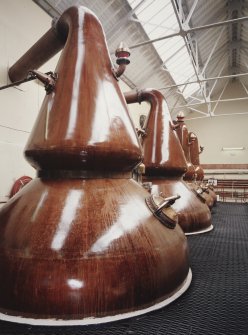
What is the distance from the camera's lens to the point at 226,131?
15188mm

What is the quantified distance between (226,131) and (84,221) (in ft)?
50.6

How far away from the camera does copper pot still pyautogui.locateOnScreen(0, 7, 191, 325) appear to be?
950 mm

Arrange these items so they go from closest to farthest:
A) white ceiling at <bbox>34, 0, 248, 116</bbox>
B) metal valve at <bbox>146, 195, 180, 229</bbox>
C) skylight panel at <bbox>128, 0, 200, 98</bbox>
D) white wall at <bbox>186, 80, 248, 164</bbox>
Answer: metal valve at <bbox>146, 195, 180, 229</bbox>
white ceiling at <bbox>34, 0, 248, 116</bbox>
skylight panel at <bbox>128, 0, 200, 98</bbox>
white wall at <bbox>186, 80, 248, 164</bbox>

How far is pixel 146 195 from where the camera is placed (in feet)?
4.45

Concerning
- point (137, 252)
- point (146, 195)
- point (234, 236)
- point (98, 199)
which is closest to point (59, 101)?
point (98, 199)

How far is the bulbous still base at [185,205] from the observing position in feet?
7.53

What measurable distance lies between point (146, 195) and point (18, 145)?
2760 millimetres

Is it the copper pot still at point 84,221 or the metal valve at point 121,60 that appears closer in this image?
the copper pot still at point 84,221

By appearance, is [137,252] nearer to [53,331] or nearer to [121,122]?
[53,331]

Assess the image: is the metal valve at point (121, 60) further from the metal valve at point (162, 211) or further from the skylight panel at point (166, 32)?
the skylight panel at point (166, 32)

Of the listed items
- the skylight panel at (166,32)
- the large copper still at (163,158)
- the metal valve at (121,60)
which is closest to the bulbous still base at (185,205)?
the large copper still at (163,158)

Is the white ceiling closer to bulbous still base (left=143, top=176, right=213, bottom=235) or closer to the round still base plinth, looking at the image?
bulbous still base (left=143, top=176, right=213, bottom=235)

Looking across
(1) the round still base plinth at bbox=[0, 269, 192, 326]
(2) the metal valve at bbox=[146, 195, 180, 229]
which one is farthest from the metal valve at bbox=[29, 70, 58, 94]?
(1) the round still base plinth at bbox=[0, 269, 192, 326]

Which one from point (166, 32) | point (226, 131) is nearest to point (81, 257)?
point (166, 32)
